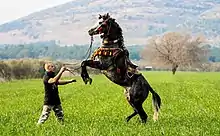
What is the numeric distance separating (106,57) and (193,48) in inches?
4558

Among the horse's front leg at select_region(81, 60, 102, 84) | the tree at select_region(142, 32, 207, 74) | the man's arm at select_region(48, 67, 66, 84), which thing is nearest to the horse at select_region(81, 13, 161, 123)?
the horse's front leg at select_region(81, 60, 102, 84)

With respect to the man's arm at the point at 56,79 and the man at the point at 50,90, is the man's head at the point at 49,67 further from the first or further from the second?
the man's arm at the point at 56,79

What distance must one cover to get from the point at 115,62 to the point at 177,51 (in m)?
112

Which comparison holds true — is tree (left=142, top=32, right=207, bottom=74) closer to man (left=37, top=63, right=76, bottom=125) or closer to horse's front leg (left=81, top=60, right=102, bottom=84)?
man (left=37, top=63, right=76, bottom=125)

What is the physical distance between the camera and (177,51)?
12569cm

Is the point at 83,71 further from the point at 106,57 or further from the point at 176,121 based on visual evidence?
the point at 176,121

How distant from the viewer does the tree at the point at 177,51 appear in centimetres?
12362

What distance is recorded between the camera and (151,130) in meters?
12.6

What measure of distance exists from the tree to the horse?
105 m

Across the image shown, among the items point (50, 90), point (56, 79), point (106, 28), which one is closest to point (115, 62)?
point (106, 28)

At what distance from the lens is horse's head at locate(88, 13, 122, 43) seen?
14617mm

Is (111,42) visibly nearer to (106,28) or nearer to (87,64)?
(106,28)

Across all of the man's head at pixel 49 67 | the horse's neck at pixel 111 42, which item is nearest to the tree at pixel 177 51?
the horse's neck at pixel 111 42

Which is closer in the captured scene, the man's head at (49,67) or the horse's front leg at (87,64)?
the horse's front leg at (87,64)
